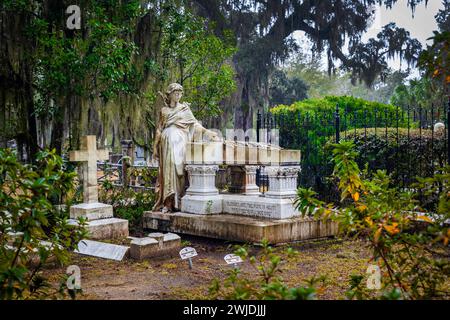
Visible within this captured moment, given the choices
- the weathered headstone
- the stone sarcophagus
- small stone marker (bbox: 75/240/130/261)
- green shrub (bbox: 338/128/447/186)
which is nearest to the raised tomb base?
the stone sarcophagus

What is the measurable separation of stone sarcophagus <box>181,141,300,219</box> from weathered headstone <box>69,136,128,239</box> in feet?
3.67

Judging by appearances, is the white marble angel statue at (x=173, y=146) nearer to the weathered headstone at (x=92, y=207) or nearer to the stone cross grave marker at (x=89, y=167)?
the weathered headstone at (x=92, y=207)

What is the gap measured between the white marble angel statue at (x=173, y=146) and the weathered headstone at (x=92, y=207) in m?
0.84

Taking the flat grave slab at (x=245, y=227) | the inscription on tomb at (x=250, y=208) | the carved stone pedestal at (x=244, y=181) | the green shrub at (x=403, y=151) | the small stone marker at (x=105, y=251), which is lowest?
the small stone marker at (x=105, y=251)

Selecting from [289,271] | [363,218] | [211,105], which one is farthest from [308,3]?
[363,218]

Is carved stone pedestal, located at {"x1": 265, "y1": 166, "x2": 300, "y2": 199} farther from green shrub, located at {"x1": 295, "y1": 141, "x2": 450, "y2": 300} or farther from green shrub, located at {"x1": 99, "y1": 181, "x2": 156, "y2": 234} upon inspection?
green shrub, located at {"x1": 295, "y1": 141, "x2": 450, "y2": 300}

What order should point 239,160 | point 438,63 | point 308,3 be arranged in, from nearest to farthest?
point 438,63 < point 239,160 < point 308,3

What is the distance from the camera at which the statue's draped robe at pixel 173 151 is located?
27.4ft

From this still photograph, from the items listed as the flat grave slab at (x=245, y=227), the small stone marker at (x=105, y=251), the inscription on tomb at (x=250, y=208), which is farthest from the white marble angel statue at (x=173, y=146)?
the small stone marker at (x=105, y=251)

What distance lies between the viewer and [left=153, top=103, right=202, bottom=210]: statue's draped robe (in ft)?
27.4
